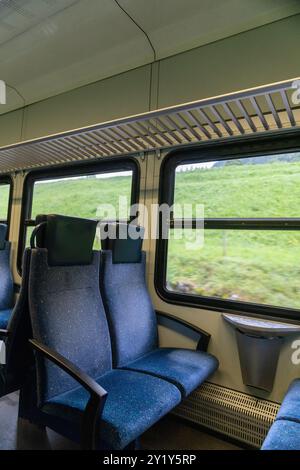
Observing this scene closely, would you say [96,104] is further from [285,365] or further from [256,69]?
[285,365]

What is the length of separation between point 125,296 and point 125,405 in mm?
846

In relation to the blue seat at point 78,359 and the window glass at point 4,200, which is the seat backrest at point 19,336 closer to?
the blue seat at point 78,359

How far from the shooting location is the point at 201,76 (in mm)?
2311

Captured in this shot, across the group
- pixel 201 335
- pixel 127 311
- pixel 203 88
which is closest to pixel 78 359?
pixel 127 311

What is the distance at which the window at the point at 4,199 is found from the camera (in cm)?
383

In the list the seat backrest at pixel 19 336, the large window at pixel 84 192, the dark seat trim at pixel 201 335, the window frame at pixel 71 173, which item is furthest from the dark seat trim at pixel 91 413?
the window frame at pixel 71 173

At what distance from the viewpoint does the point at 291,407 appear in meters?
1.44

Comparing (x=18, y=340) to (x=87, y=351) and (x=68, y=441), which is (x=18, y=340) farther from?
(x=68, y=441)

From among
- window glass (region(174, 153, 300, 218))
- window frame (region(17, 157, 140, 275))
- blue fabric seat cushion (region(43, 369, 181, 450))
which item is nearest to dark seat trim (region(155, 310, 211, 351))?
blue fabric seat cushion (region(43, 369, 181, 450))

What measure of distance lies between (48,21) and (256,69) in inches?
60.7

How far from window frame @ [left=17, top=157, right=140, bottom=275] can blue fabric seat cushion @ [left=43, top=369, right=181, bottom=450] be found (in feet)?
4.96

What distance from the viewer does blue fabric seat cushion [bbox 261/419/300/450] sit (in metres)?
1.14

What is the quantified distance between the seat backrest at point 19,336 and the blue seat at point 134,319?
0.54 m

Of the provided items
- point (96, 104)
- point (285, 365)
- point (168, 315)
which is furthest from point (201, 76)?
point (285, 365)
